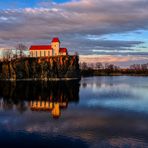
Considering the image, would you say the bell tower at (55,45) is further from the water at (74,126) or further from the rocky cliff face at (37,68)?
the water at (74,126)

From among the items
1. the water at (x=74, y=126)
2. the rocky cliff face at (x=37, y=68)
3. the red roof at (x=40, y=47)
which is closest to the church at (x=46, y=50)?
the red roof at (x=40, y=47)

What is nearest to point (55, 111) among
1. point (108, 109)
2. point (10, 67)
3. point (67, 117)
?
point (67, 117)

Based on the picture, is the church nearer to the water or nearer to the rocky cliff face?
the rocky cliff face

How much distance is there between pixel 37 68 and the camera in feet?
388

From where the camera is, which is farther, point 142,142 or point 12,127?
point 12,127

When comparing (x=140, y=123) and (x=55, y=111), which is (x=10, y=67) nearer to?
(x=55, y=111)

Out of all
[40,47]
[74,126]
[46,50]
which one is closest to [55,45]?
[46,50]

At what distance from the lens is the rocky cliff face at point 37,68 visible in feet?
372

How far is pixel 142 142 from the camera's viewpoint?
826 inches

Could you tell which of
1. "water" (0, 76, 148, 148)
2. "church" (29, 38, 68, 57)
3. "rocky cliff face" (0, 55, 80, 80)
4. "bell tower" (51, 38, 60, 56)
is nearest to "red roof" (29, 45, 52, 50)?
"church" (29, 38, 68, 57)

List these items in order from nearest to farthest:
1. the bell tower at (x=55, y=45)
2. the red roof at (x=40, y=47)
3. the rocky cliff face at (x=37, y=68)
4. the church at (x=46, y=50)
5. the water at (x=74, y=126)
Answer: the water at (x=74, y=126) → the rocky cliff face at (x=37, y=68) → the bell tower at (x=55, y=45) → the red roof at (x=40, y=47) → the church at (x=46, y=50)

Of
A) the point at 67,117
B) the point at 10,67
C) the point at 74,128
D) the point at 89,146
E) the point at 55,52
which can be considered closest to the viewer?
the point at 89,146

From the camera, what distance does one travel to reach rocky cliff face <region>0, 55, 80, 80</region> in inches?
4464

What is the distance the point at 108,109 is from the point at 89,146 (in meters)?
17.3
